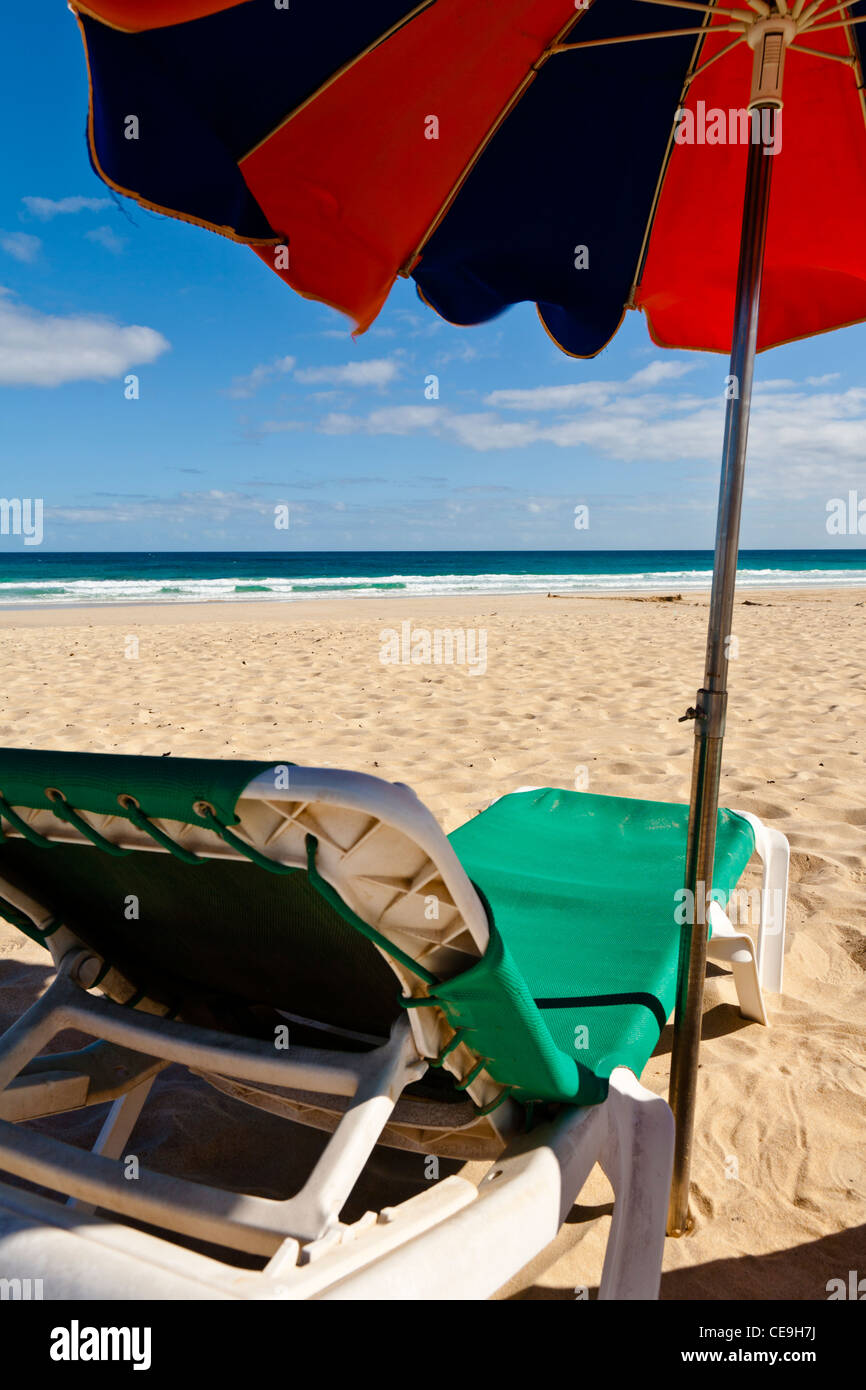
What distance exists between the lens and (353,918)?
105 centimetres

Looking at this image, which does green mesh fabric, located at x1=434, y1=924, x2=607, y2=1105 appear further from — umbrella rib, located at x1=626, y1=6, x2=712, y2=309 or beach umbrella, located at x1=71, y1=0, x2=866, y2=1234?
umbrella rib, located at x1=626, y1=6, x2=712, y2=309

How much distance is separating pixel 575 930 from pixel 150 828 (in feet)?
4.87

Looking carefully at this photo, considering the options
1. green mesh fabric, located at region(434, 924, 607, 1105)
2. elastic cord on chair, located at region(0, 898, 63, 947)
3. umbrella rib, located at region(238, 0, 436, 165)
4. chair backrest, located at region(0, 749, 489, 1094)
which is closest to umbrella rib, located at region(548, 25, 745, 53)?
umbrella rib, located at region(238, 0, 436, 165)

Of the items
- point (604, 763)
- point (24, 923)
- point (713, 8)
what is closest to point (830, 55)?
point (713, 8)

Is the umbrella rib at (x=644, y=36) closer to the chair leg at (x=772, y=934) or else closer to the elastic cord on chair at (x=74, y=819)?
the elastic cord on chair at (x=74, y=819)

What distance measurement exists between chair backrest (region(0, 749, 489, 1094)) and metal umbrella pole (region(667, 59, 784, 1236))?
0.65 meters

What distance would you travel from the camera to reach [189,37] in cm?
140

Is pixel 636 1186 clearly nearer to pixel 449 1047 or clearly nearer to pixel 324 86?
pixel 449 1047

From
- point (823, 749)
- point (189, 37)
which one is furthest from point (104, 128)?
point (823, 749)

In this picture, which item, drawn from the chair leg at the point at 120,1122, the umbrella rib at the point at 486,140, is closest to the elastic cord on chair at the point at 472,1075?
the chair leg at the point at 120,1122

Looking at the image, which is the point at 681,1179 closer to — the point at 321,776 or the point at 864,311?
the point at 321,776

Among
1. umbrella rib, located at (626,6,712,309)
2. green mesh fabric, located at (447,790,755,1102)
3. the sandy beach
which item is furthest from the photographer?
umbrella rib, located at (626,6,712,309)

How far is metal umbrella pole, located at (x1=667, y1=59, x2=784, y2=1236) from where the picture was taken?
5.08 feet

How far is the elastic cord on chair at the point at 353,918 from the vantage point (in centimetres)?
98
